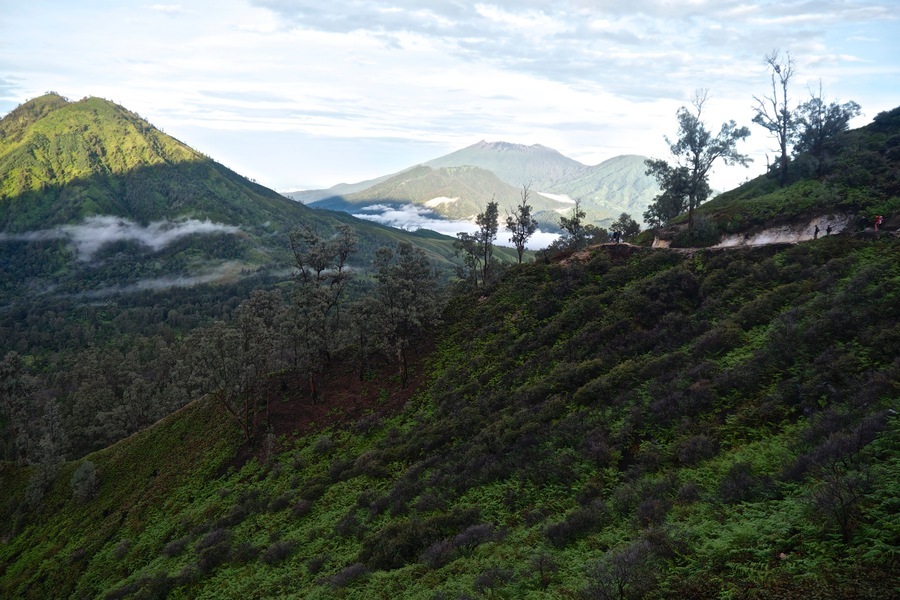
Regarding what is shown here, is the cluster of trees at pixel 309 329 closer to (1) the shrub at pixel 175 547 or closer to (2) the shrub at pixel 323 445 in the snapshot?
(2) the shrub at pixel 323 445

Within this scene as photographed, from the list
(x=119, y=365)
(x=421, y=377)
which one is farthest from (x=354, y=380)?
(x=119, y=365)

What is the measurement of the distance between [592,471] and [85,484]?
163 ft

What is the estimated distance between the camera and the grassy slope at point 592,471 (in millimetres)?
12195

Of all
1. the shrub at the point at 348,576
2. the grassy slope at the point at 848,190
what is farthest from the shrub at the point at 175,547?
the grassy slope at the point at 848,190

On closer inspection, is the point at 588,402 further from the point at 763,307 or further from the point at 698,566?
the point at 698,566

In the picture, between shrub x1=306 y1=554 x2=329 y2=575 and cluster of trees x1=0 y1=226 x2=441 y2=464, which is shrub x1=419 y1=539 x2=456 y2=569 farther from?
cluster of trees x1=0 y1=226 x2=441 y2=464

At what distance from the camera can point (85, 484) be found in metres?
44.2

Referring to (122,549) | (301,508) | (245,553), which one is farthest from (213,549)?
(122,549)

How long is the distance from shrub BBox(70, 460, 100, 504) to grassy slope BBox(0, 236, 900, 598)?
1.11 m

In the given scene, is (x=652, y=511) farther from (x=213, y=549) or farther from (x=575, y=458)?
(x=213, y=549)

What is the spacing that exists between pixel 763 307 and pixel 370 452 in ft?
86.4

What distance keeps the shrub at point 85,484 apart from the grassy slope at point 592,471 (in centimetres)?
111

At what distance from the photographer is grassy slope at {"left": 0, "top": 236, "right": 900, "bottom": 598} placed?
12195 mm

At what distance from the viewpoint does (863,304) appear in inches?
857
